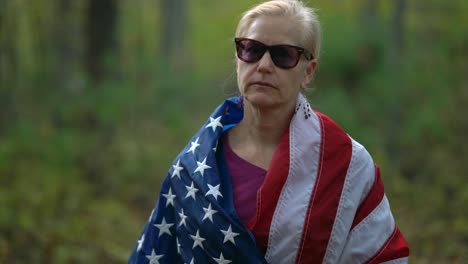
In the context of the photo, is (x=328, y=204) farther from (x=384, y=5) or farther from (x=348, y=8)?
(x=348, y=8)

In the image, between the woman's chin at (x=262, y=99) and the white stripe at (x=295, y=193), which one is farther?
the woman's chin at (x=262, y=99)

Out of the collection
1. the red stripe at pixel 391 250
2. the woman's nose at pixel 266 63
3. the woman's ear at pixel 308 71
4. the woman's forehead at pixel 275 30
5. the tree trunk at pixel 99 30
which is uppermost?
the woman's forehead at pixel 275 30

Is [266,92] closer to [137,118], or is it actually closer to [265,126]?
[265,126]

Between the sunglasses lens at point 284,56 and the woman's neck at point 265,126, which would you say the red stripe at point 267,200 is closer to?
the woman's neck at point 265,126

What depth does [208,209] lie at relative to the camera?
3.29 m

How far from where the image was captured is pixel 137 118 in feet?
36.1

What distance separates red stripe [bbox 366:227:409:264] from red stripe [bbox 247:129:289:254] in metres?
0.54

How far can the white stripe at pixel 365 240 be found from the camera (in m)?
3.25

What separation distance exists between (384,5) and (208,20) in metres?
10.7

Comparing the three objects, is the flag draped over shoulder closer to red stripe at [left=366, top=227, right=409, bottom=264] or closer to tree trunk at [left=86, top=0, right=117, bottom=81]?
red stripe at [left=366, top=227, right=409, bottom=264]

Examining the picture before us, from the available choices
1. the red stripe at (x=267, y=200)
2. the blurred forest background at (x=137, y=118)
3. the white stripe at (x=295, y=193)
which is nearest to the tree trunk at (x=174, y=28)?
the blurred forest background at (x=137, y=118)

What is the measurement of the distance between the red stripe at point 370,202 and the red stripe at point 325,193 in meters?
0.14

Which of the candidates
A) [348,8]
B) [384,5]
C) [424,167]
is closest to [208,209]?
[424,167]

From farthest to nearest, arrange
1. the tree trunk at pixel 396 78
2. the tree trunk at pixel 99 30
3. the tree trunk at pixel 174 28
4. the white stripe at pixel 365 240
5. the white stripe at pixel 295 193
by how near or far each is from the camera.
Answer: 1. the tree trunk at pixel 174 28
2. the tree trunk at pixel 99 30
3. the tree trunk at pixel 396 78
4. the white stripe at pixel 365 240
5. the white stripe at pixel 295 193
